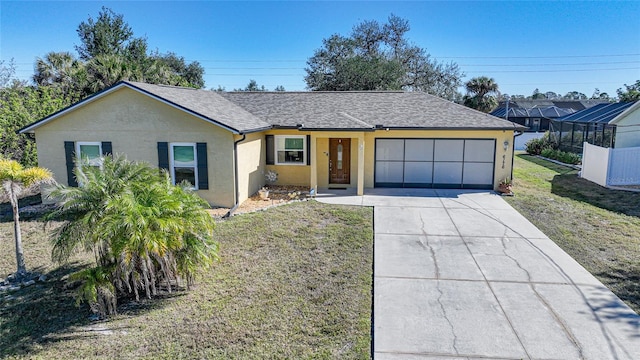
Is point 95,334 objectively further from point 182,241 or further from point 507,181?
point 507,181

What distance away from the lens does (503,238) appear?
10.6 meters

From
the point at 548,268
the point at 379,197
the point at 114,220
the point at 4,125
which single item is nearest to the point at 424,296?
the point at 548,268

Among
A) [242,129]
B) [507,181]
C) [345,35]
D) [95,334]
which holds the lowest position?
[95,334]

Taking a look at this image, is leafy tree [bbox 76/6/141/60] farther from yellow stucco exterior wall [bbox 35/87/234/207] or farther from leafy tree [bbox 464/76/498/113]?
leafy tree [bbox 464/76/498/113]

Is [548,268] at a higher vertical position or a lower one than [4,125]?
lower

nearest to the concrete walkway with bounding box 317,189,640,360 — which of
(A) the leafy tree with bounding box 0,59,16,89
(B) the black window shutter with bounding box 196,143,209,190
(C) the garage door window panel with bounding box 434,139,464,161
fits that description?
(C) the garage door window panel with bounding box 434,139,464,161

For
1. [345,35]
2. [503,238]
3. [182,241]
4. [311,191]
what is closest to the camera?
[182,241]

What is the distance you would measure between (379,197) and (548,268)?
23.4 feet

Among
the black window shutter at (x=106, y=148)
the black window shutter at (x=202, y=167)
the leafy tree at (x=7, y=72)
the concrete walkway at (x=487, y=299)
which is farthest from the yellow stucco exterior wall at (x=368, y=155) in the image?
the leafy tree at (x=7, y=72)

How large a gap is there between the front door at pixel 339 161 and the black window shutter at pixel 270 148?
242 cm

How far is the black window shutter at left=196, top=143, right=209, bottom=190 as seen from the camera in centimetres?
1318

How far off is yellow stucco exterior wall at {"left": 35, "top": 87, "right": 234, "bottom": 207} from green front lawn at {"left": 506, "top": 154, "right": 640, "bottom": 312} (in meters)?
10.2

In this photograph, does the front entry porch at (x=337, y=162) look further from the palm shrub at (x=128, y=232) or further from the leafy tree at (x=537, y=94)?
the leafy tree at (x=537, y=94)

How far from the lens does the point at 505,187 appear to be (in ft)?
51.0
